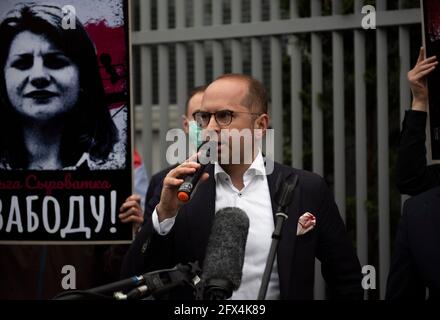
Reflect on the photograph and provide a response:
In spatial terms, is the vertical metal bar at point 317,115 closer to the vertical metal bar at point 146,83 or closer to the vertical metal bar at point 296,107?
the vertical metal bar at point 296,107

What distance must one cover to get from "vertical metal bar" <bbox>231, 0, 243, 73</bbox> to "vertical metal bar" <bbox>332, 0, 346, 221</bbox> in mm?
734

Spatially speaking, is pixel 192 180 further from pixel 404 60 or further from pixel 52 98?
pixel 404 60

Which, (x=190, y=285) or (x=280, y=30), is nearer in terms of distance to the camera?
(x=190, y=285)

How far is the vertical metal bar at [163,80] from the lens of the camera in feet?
18.3

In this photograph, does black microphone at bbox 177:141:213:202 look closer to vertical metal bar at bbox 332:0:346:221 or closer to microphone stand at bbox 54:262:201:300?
microphone stand at bbox 54:262:201:300

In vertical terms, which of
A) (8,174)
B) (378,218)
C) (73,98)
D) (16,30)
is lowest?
(378,218)

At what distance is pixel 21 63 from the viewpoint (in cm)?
335

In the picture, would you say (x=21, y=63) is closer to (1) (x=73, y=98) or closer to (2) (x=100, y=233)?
(1) (x=73, y=98)

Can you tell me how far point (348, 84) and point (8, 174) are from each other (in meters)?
2.63

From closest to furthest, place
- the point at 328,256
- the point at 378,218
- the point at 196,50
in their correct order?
the point at 328,256 < the point at 378,218 < the point at 196,50

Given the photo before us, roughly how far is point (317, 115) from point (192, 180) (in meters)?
2.57

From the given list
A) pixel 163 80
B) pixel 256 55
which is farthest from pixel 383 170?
pixel 163 80
